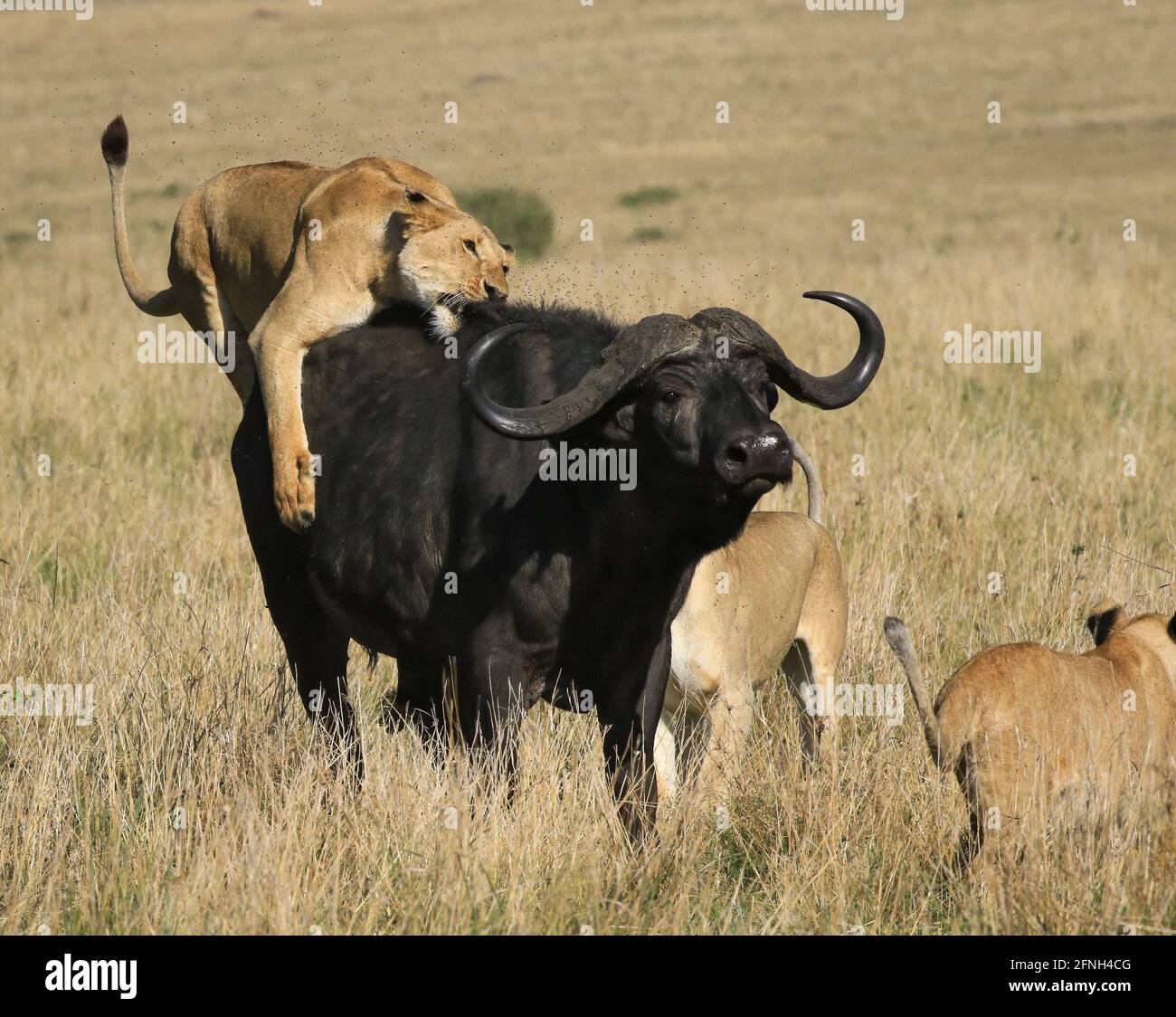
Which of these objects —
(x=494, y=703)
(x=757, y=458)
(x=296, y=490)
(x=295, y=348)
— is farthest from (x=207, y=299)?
(x=757, y=458)

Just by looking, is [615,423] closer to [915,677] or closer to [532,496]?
[532,496]

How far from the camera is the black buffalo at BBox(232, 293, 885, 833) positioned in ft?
16.5

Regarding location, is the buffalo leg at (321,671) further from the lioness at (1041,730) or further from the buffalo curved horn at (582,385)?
the lioness at (1041,730)

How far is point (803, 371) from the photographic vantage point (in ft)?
17.6

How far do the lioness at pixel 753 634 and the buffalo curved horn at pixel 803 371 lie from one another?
1111 mm

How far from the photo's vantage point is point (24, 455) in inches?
430

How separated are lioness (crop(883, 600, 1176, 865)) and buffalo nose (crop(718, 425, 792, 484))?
79cm

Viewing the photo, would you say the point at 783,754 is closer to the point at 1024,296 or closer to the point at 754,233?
the point at 1024,296

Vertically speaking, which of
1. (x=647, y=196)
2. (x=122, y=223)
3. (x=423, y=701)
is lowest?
(x=423, y=701)

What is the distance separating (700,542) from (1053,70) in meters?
51.5

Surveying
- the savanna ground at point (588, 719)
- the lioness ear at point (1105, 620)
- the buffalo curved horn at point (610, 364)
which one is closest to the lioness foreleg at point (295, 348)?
the savanna ground at point (588, 719)

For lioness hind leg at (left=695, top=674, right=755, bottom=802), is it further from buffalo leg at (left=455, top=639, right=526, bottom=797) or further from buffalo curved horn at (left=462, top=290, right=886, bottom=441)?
buffalo curved horn at (left=462, top=290, right=886, bottom=441)

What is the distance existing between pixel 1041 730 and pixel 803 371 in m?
1.34

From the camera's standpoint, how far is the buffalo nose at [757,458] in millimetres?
4719
